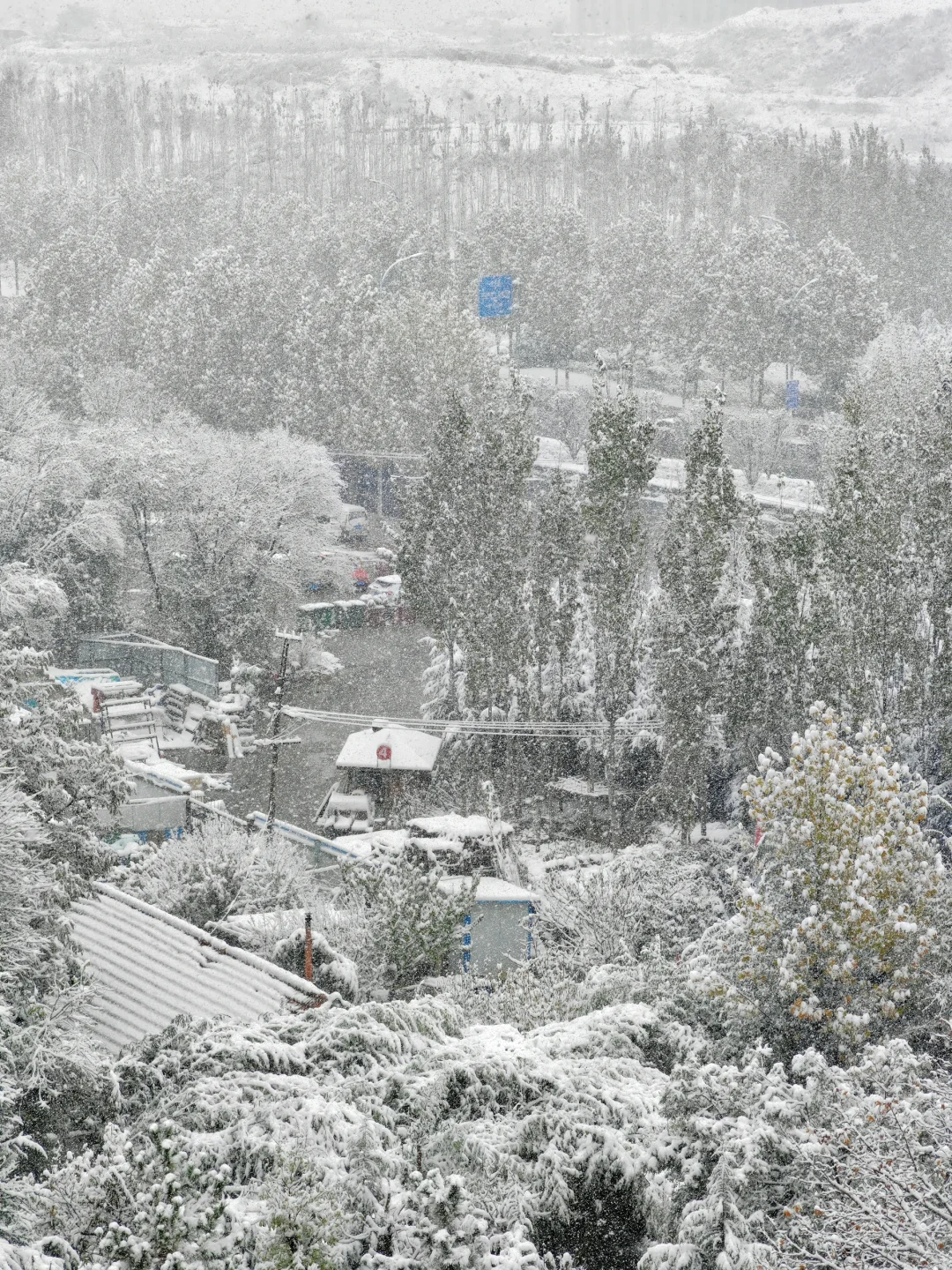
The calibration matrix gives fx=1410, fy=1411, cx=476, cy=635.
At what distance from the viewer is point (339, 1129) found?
40.1 feet

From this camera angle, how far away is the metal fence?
1656 inches

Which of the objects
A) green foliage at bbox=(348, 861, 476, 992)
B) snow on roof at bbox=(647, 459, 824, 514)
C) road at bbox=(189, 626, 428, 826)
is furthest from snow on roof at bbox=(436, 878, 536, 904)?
snow on roof at bbox=(647, 459, 824, 514)

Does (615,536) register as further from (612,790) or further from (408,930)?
(408,930)

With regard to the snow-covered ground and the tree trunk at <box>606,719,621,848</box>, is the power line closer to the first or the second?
the tree trunk at <box>606,719,621,848</box>

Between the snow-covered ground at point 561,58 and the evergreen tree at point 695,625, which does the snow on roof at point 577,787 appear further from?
the snow-covered ground at point 561,58

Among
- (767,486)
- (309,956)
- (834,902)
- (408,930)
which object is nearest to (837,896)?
(834,902)

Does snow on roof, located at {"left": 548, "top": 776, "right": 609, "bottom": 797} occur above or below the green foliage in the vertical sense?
below

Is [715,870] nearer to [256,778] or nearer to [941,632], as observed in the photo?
[941,632]

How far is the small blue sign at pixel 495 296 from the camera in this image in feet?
243

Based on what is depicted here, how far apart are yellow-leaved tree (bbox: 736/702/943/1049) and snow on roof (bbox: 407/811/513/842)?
40.7ft

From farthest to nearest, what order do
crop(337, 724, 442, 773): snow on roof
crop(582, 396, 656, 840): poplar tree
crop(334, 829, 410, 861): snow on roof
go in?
crop(582, 396, 656, 840): poplar tree < crop(337, 724, 442, 773): snow on roof < crop(334, 829, 410, 861): snow on roof

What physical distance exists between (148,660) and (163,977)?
25.7 m

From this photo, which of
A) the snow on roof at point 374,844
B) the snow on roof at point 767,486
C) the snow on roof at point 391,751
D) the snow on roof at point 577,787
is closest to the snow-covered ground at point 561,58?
Answer: the snow on roof at point 767,486

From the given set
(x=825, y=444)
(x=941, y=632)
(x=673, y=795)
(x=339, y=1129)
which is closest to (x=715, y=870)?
(x=673, y=795)
